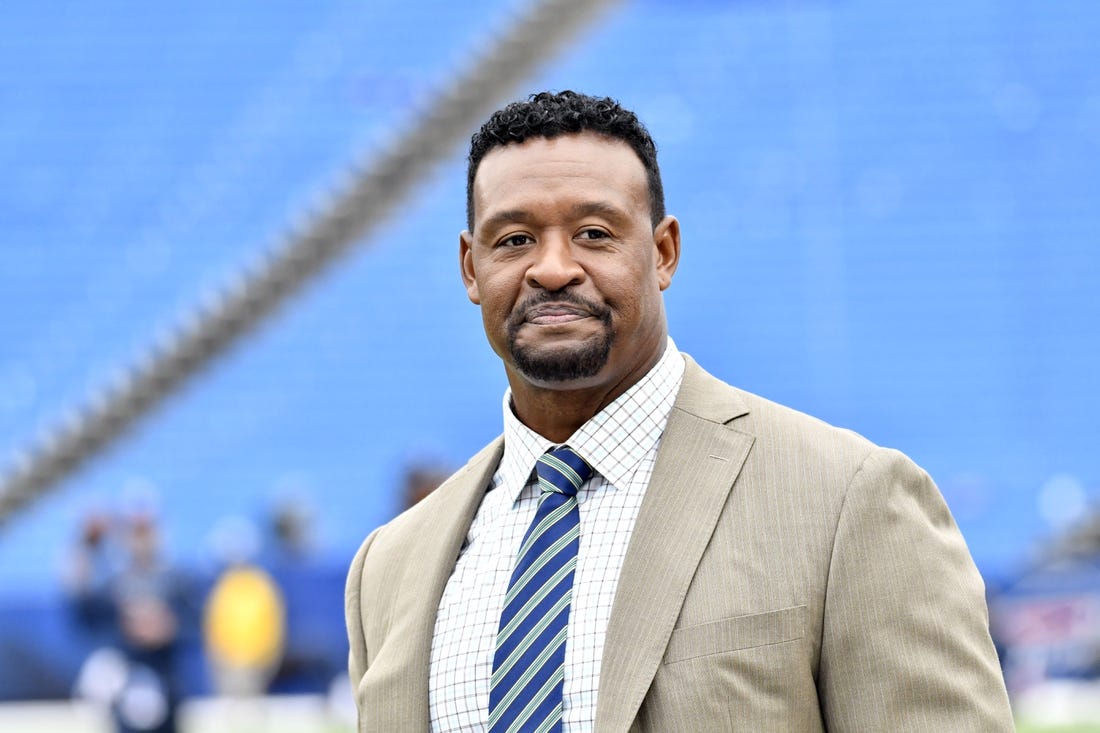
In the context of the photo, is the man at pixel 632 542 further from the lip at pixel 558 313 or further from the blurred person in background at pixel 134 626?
the blurred person in background at pixel 134 626

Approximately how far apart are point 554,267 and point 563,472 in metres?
0.24

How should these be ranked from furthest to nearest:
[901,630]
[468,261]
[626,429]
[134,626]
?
[134,626] → [468,261] → [626,429] → [901,630]

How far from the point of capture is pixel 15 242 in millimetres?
14148

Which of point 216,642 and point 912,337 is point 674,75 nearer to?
point 912,337

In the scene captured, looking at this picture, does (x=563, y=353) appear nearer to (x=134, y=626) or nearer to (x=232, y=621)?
(x=134, y=626)

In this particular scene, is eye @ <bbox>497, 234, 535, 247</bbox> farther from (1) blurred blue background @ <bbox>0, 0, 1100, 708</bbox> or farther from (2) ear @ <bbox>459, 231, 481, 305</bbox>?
(1) blurred blue background @ <bbox>0, 0, 1100, 708</bbox>

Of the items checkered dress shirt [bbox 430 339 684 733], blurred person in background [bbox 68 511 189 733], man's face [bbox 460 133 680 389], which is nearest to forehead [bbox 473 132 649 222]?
man's face [bbox 460 133 680 389]

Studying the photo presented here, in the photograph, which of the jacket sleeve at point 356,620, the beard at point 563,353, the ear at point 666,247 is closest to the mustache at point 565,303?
the beard at point 563,353

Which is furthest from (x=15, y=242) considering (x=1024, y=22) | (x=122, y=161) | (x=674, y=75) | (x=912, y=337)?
(x=1024, y=22)

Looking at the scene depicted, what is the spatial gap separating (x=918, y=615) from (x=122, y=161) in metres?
13.6

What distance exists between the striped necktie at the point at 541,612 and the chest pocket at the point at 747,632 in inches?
5.4

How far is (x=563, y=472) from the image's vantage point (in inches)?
72.7

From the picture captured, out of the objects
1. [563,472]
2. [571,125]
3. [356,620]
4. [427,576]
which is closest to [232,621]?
[356,620]

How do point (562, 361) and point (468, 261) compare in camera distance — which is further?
point (468, 261)
